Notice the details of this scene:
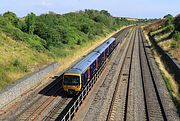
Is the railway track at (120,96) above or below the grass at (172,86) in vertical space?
above

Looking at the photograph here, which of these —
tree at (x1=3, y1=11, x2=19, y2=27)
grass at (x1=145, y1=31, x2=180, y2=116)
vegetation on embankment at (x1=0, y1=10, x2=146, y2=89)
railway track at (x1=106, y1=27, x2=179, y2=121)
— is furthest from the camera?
tree at (x1=3, y1=11, x2=19, y2=27)

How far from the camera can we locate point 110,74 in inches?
1535

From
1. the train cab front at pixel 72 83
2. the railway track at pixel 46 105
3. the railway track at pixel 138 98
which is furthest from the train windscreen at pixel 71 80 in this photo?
the railway track at pixel 138 98

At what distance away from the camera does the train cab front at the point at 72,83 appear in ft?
90.6

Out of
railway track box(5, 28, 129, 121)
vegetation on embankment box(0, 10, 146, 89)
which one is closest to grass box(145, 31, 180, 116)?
railway track box(5, 28, 129, 121)

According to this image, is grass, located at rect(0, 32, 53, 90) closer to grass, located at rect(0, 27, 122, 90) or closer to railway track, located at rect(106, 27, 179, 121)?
grass, located at rect(0, 27, 122, 90)

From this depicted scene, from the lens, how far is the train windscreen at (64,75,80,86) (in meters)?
27.6

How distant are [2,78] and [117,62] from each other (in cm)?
2279

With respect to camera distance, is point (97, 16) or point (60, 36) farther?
point (97, 16)

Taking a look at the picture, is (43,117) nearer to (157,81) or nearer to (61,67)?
(157,81)

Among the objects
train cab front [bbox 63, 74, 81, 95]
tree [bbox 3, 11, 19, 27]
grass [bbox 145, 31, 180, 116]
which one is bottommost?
grass [bbox 145, 31, 180, 116]

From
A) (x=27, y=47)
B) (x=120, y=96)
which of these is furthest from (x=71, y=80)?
(x=27, y=47)

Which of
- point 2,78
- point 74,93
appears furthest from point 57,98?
point 2,78

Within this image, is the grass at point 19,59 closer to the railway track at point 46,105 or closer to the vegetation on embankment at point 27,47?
the vegetation on embankment at point 27,47
